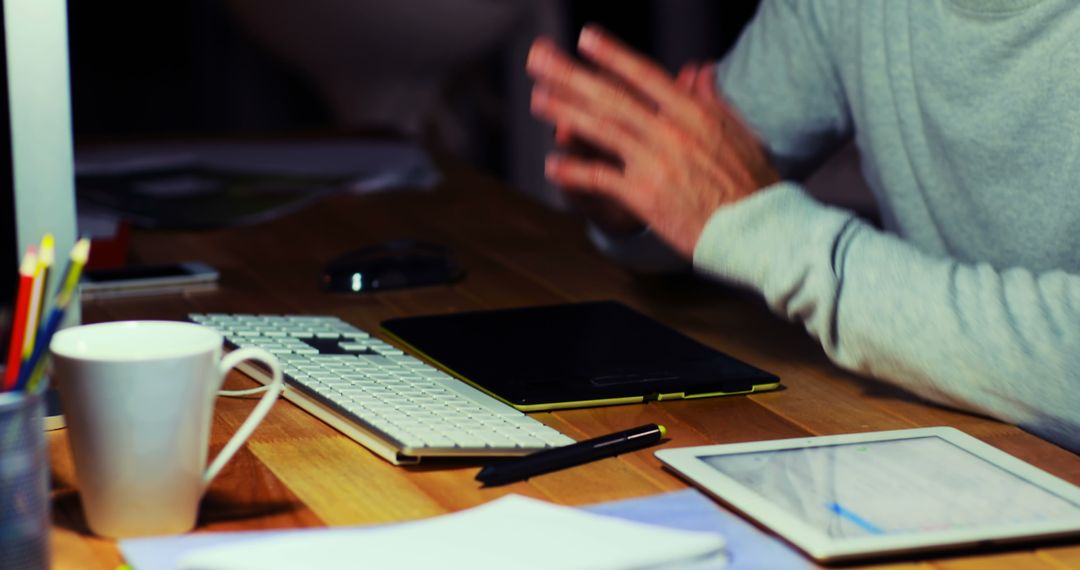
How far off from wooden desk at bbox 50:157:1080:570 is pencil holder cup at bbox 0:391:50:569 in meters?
0.06

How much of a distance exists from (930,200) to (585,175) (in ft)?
1.26

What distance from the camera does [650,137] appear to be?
1090mm

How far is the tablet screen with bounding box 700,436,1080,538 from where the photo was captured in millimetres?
704

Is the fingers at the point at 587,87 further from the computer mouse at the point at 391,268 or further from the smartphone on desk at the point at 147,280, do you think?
the smartphone on desk at the point at 147,280

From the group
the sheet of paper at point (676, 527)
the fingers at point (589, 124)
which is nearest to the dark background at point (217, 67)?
the fingers at point (589, 124)

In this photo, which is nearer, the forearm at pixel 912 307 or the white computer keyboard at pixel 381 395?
the white computer keyboard at pixel 381 395

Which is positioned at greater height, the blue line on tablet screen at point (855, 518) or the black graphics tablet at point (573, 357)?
the black graphics tablet at point (573, 357)

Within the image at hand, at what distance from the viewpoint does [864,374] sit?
38.6 inches

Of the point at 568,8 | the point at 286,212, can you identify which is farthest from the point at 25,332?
the point at 568,8

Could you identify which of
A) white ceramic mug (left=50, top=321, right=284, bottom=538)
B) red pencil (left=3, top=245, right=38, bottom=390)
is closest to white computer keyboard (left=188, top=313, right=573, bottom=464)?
white ceramic mug (left=50, top=321, right=284, bottom=538)

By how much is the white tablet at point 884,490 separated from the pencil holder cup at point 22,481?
353 millimetres

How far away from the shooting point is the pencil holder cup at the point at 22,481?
0.57 metres

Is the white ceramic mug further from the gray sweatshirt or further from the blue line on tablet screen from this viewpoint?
the gray sweatshirt

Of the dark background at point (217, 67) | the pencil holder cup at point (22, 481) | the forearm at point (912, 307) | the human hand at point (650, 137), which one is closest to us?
the pencil holder cup at point (22, 481)
